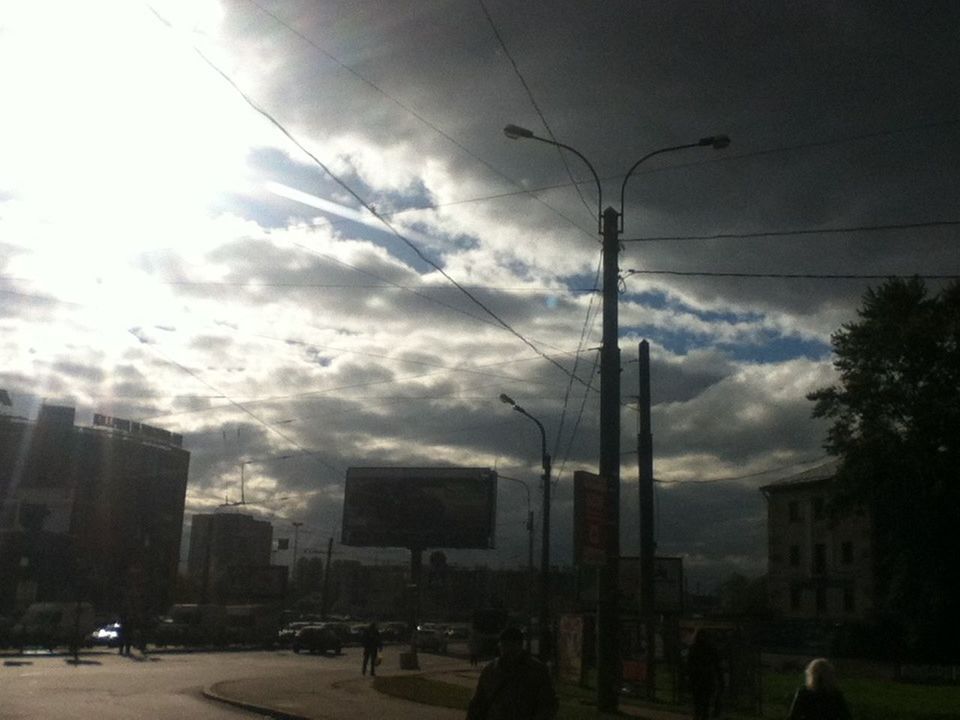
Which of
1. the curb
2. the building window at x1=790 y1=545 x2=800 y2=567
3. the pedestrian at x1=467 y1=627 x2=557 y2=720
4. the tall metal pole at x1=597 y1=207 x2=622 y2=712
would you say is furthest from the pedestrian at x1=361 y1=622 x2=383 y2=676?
the building window at x1=790 y1=545 x2=800 y2=567

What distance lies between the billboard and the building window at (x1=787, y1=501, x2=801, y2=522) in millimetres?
29083

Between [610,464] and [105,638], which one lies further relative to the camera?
[105,638]

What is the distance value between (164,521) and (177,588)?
24095 millimetres

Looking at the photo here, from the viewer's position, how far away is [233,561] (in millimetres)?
131250

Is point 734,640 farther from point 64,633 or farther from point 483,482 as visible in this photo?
point 483,482

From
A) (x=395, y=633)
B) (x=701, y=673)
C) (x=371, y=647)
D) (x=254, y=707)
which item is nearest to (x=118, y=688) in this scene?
(x=254, y=707)

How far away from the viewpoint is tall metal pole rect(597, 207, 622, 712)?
21062 millimetres

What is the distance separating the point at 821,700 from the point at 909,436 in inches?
1743

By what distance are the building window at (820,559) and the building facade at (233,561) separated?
151 feet

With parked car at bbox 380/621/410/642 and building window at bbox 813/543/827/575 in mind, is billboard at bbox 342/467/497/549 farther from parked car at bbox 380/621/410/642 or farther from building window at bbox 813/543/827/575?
building window at bbox 813/543/827/575

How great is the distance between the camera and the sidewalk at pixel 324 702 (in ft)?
72.5

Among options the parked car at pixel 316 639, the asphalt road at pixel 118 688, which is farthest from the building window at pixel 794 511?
the asphalt road at pixel 118 688

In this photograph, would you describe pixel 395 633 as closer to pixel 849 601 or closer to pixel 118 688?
pixel 849 601

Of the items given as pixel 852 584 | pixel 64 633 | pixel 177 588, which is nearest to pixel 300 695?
pixel 64 633
